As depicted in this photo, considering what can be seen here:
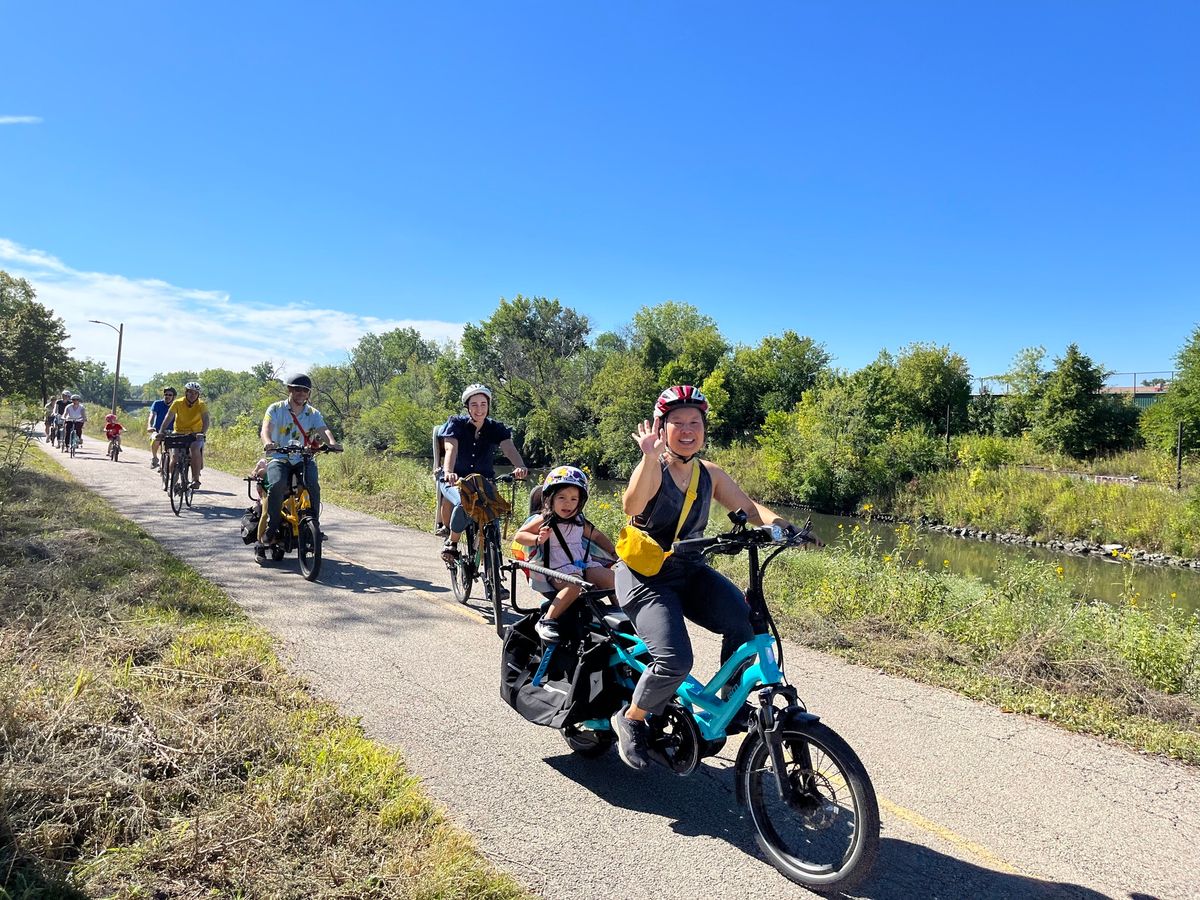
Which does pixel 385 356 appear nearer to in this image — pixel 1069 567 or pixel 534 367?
pixel 534 367

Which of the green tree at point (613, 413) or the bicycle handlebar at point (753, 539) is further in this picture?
the green tree at point (613, 413)

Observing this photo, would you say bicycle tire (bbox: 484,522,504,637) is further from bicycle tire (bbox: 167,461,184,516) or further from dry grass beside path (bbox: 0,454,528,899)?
bicycle tire (bbox: 167,461,184,516)

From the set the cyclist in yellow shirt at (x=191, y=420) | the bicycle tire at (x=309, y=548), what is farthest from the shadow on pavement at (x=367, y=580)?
the cyclist in yellow shirt at (x=191, y=420)

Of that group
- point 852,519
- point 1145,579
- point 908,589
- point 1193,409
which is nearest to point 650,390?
point 852,519

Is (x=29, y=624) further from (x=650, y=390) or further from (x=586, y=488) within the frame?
(x=650, y=390)

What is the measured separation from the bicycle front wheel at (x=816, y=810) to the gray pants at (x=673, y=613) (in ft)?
1.47

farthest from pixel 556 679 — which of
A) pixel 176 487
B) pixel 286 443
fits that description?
pixel 176 487

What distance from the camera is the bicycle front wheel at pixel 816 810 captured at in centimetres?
288

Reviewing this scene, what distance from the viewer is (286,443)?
8.63 metres

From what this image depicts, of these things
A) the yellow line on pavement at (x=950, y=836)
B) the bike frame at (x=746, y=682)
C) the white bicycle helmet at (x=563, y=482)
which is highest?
the white bicycle helmet at (x=563, y=482)

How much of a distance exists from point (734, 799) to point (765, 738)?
2.73ft

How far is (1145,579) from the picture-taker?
20.8 metres

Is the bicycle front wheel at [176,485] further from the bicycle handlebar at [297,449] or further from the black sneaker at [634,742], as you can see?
the black sneaker at [634,742]

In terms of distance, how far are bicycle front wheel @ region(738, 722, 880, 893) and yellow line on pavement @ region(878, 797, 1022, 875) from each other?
0.55 metres
